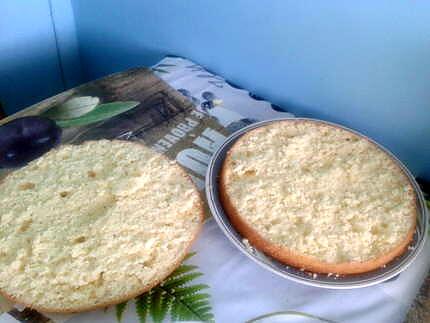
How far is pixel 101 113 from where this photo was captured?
37.1 inches

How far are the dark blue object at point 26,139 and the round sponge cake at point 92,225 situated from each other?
0.16 feet

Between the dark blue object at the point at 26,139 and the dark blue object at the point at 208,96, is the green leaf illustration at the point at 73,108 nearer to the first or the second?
the dark blue object at the point at 26,139

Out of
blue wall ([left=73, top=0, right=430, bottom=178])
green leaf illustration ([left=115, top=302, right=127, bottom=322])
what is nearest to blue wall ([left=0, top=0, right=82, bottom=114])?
blue wall ([left=73, top=0, right=430, bottom=178])

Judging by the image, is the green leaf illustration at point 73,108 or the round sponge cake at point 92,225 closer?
the round sponge cake at point 92,225

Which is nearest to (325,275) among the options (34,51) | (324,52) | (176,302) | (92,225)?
(176,302)

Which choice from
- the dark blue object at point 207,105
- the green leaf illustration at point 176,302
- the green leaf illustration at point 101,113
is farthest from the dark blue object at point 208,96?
the green leaf illustration at point 176,302

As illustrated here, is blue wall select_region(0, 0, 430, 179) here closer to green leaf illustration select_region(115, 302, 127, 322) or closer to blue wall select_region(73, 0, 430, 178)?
blue wall select_region(73, 0, 430, 178)

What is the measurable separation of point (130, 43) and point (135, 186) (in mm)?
702

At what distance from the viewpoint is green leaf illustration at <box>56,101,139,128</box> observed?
0.90m

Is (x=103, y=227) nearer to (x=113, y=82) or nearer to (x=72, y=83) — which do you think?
(x=113, y=82)

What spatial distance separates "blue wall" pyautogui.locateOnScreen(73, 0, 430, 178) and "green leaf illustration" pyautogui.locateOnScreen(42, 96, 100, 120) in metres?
0.32

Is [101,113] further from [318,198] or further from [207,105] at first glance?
[318,198]

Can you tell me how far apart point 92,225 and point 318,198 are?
37 cm

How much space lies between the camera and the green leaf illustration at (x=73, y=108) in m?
0.91
